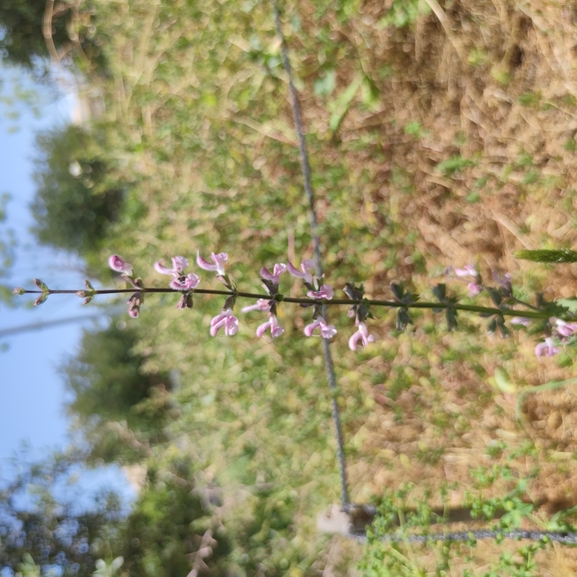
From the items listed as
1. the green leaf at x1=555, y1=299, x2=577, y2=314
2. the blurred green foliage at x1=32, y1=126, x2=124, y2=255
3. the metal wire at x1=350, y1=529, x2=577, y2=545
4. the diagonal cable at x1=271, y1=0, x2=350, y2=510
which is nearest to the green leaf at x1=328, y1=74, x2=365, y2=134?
the diagonal cable at x1=271, y1=0, x2=350, y2=510

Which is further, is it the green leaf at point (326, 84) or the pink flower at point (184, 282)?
the green leaf at point (326, 84)

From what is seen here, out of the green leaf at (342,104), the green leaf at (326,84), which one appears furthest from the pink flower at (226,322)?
the green leaf at (326,84)

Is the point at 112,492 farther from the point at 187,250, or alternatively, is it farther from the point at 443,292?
the point at 443,292

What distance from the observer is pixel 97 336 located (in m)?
4.30

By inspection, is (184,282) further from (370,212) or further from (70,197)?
(70,197)

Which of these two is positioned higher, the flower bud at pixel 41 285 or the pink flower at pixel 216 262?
the flower bud at pixel 41 285

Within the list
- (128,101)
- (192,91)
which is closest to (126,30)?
(128,101)

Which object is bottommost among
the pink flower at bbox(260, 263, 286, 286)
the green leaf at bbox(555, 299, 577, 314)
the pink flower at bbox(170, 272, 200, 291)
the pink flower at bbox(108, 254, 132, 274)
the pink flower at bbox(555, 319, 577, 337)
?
the pink flower at bbox(555, 319, 577, 337)

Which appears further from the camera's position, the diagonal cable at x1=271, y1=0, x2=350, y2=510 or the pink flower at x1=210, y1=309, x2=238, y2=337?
the diagonal cable at x1=271, y1=0, x2=350, y2=510

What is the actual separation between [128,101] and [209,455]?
201cm

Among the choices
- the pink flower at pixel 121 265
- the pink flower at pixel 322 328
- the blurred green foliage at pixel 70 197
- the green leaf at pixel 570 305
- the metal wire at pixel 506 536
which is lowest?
the blurred green foliage at pixel 70 197

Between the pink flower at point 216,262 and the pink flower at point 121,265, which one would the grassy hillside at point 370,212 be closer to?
the pink flower at point 216,262

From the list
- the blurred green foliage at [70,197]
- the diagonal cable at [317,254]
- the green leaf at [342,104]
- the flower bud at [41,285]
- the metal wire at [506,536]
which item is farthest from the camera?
the blurred green foliage at [70,197]

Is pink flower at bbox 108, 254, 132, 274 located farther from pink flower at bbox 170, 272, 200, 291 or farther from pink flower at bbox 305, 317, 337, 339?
pink flower at bbox 305, 317, 337, 339
